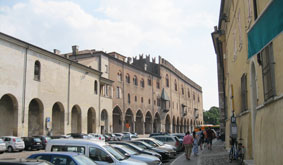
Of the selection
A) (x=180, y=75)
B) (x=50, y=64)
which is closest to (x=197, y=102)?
(x=180, y=75)

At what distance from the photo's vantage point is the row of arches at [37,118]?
2938 centimetres

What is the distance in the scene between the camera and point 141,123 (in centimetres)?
5956

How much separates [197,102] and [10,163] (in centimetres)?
9964

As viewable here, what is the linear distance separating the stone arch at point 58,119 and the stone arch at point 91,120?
6236 millimetres

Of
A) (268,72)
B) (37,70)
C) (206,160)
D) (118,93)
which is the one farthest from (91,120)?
(268,72)

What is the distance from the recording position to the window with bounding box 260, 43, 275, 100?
7.74 metres

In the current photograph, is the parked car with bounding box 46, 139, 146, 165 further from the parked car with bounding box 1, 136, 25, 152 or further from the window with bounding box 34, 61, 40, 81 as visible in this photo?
the window with bounding box 34, 61, 40, 81

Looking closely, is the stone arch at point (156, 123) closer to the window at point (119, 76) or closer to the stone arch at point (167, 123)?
the stone arch at point (167, 123)

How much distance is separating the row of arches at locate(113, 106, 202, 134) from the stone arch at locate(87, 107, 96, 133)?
269 inches

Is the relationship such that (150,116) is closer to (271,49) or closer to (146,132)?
(146,132)

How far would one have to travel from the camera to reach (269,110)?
7789 millimetres

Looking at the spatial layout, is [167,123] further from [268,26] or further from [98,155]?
[268,26]

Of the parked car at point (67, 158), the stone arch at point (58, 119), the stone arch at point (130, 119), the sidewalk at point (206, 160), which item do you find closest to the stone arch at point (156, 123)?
the stone arch at point (130, 119)

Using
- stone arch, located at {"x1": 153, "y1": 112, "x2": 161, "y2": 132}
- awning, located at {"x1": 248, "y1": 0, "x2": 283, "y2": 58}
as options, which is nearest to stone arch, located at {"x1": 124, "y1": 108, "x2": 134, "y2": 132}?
stone arch, located at {"x1": 153, "y1": 112, "x2": 161, "y2": 132}
